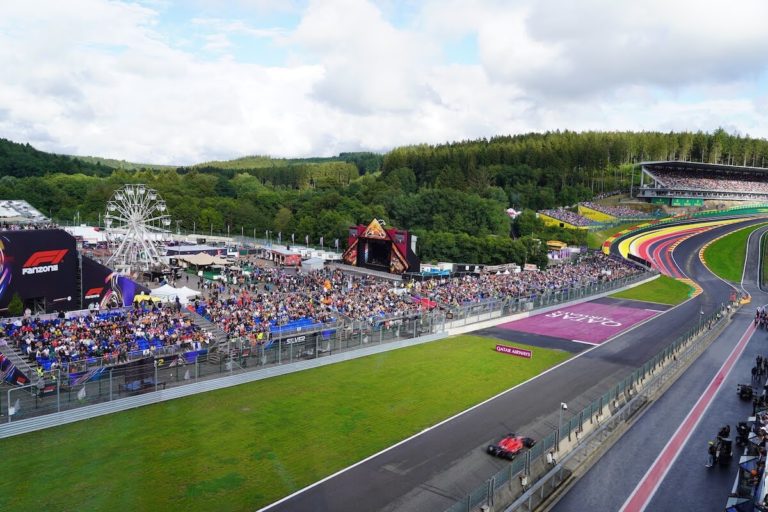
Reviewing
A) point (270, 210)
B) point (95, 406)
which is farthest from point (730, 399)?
point (270, 210)

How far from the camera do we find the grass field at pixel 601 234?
8606 cm

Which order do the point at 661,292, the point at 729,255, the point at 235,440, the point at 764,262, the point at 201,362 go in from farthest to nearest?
1. the point at 729,255
2. the point at 764,262
3. the point at 661,292
4. the point at 201,362
5. the point at 235,440

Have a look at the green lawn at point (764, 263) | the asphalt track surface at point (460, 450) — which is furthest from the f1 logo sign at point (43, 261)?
the green lawn at point (764, 263)

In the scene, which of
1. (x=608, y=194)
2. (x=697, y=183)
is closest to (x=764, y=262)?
(x=608, y=194)

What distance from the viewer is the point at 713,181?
127812 millimetres

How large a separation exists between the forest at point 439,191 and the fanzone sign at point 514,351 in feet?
133

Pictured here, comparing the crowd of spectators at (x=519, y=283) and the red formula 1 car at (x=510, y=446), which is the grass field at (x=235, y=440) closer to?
the red formula 1 car at (x=510, y=446)

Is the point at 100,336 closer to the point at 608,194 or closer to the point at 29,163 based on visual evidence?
the point at 608,194

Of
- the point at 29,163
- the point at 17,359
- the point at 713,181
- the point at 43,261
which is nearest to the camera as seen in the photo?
the point at 17,359

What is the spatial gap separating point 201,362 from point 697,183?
127 meters

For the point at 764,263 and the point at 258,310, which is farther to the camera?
the point at 764,263

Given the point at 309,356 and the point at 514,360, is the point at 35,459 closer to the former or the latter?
the point at 309,356

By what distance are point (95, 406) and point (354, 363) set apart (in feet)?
43.3

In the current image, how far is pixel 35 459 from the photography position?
1808 cm
